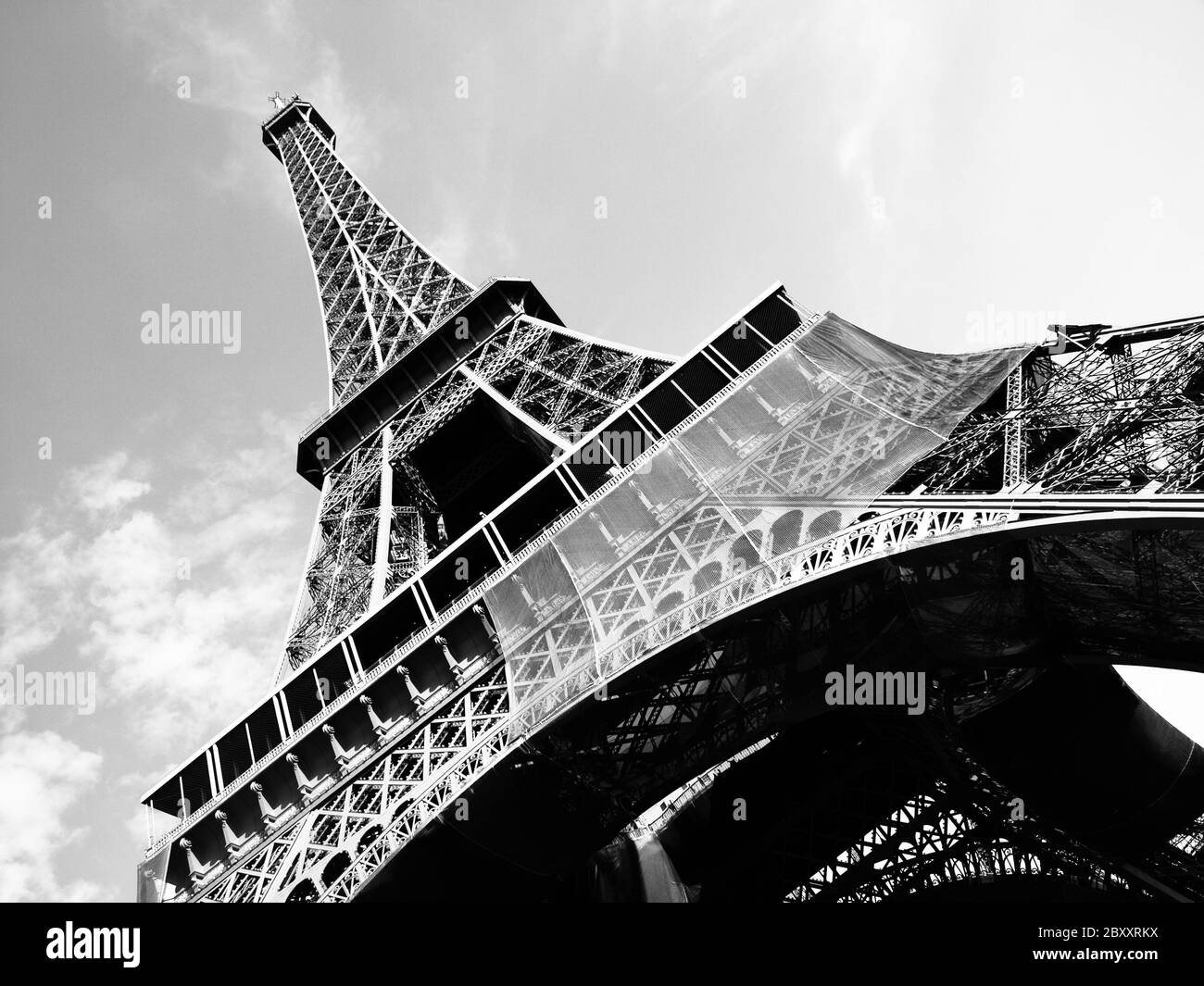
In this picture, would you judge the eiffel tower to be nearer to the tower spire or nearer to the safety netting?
the safety netting

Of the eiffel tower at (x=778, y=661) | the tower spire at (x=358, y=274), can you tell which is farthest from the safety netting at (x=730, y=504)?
the tower spire at (x=358, y=274)

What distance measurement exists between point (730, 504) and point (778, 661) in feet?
8.87

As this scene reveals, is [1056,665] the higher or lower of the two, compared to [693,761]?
higher

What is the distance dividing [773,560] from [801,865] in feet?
27.5

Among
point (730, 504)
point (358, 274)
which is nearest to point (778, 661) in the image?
point (730, 504)

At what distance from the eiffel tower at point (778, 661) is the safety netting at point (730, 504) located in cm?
6

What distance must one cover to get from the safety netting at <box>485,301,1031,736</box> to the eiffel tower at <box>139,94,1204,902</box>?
6 cm

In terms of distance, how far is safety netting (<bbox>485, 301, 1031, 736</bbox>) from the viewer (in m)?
16.3

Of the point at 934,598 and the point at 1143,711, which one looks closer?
the point at 934,598

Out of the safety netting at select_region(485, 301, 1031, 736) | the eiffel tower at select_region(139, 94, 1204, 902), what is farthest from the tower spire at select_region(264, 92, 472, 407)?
the safety netting at select_region(485, 301, 1031, 736)

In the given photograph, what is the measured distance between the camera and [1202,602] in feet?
49.8

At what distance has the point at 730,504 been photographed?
18297 mm
